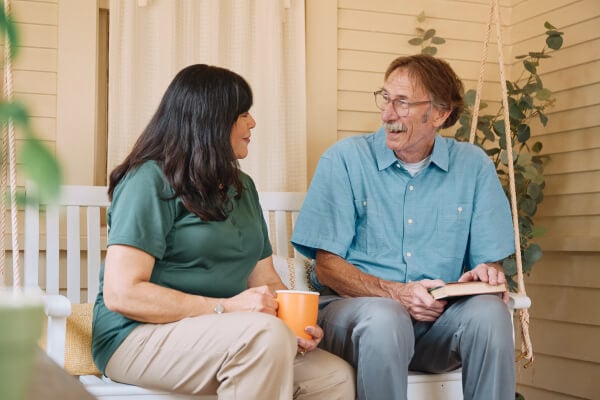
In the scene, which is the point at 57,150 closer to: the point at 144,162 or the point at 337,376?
the point at 144,162

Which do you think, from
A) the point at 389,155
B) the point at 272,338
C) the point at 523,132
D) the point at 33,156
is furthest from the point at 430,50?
the point at 33,156

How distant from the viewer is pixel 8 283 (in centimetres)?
288

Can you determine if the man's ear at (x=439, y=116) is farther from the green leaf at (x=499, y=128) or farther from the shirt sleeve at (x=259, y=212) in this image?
the green leaf at (x=499, y=128)

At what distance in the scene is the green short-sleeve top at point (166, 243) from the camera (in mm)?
1794

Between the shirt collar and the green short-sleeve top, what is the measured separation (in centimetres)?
66

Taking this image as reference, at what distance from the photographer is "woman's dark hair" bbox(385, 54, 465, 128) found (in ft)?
8.39

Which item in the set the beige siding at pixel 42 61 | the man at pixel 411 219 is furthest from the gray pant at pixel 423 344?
the beige siding at pixel 42 61

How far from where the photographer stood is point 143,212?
5.94 ft

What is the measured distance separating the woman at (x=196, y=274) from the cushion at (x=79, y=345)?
0.71ft

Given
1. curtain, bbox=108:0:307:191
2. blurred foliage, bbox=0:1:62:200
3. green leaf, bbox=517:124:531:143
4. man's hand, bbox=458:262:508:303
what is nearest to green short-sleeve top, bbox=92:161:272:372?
man's hand, bbox=458:262:508:303

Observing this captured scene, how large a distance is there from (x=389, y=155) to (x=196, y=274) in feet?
2.80

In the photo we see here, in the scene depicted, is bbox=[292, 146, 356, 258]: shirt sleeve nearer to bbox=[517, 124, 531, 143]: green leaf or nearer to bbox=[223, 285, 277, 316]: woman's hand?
bbox=[223, 285, 277, 316]: woman's hand

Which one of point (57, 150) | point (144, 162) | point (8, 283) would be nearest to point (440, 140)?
point (144, 162)

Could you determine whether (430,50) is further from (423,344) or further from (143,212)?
(143,212)
